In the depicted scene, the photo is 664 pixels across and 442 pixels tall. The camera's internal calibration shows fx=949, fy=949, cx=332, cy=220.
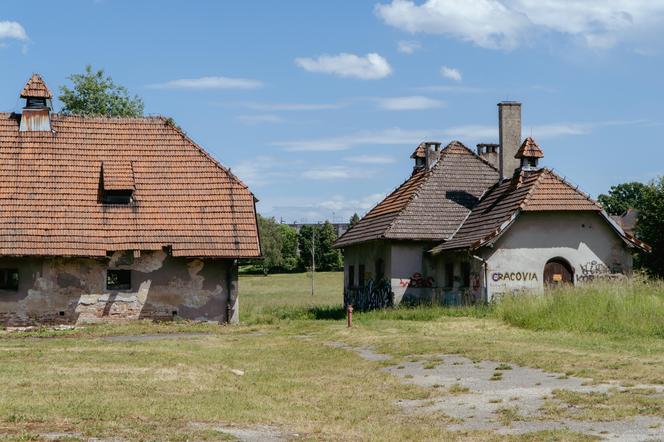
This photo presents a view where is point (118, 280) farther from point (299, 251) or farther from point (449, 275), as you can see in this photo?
point (299, 251)

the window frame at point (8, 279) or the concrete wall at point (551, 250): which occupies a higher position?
the concrete wall at point (551, 250)

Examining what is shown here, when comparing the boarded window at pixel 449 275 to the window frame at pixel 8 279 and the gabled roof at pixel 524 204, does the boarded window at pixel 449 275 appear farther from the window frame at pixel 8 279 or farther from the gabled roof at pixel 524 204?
the window frame at pixel 8 279

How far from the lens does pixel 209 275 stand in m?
31.3

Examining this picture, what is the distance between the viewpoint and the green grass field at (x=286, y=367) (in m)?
12.0

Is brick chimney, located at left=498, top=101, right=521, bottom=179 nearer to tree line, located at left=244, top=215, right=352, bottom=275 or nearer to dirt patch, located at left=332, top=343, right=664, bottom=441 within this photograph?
dirt patch, located at left=332, top=343, right=664, bottom=441

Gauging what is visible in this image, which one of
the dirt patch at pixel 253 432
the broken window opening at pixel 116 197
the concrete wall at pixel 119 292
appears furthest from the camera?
the broken window opening at pixel 116 197

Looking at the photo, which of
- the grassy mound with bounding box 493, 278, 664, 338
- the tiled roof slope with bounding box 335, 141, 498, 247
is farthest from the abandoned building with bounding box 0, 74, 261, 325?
the grassy mound with bounding box 493, 278, 664, 338

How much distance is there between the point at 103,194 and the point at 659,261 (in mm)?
27217

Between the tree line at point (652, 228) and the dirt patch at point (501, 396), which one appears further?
the tree line at point (652, 228)

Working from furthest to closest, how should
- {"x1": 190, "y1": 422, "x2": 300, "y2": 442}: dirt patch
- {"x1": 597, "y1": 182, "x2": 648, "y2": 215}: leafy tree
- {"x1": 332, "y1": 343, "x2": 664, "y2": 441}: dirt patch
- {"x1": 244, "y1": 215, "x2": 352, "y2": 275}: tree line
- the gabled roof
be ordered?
{"x1": 597, "y1": 182, "x2": 648, "y2": 215}: leafy tree, {"x1": 244, "y1": 215, "x2": 352, "y2": 275}: tree line, the gabled roof, {"x1": 332, "y1": 343, "x2": 664, "y2": 441}: dirt patch, {"x1": 190, "y1": 422, "x2": 300, "y2": 442}: dirt patch

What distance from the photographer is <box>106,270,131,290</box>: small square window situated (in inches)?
1215

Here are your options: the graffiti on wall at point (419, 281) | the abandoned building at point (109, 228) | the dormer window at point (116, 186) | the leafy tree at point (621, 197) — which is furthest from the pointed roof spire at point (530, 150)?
the leafy tree at point (621, 197)

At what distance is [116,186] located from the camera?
31.7 meters

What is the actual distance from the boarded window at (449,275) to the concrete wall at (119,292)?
801 cm
